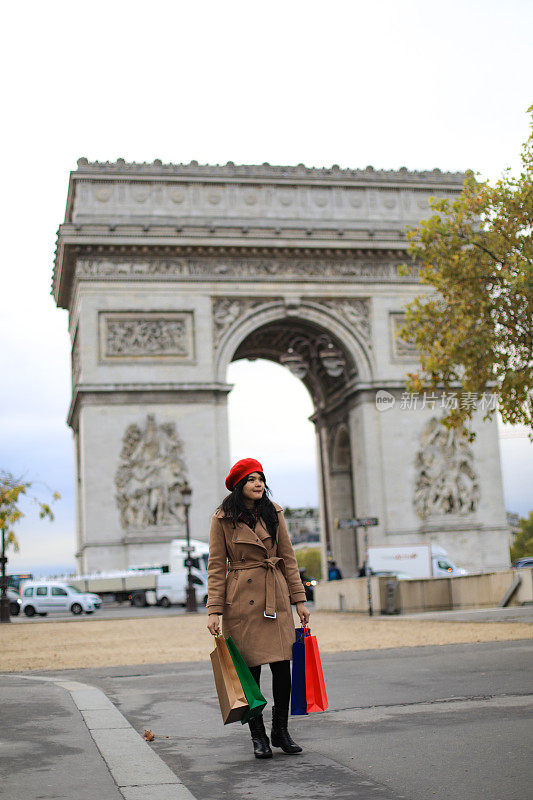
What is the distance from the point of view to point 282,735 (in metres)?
6.21

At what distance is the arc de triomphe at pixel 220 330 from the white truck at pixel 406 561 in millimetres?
3101

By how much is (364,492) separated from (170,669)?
1142 inches

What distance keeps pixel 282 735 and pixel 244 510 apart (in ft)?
4.23

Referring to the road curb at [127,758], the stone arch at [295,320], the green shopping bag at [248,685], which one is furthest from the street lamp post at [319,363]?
the green shopping bag at [248,685]

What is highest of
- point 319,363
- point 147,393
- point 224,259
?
point 224,259

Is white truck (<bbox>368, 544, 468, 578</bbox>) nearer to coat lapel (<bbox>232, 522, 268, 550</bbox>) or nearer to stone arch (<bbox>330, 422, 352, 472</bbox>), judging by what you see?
stone arch (<bbox>330, 422, 352, 472</bbox>)

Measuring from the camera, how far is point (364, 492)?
41.1 metres

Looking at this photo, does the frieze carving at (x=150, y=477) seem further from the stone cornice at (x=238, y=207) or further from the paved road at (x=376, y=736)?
the paved road at (x=376, y=736)

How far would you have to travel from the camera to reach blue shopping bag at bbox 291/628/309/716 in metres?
6.32

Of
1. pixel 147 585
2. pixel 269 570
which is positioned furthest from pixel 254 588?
pixel 147 585

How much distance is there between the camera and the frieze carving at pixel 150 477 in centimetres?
3806

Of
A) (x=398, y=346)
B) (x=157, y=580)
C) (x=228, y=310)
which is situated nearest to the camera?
(x=157, y=580)

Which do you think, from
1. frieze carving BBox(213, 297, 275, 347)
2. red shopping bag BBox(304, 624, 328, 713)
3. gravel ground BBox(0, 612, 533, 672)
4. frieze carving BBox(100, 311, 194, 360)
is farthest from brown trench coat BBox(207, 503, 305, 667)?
frieze carving BBox(213, 297, 275, 347)

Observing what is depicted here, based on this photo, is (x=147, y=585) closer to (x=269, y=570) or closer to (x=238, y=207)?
(x=238, y=207)
